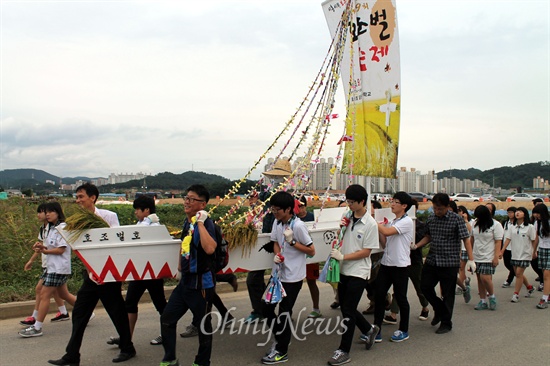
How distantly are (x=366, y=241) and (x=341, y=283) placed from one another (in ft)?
1.75

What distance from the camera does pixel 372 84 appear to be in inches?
278

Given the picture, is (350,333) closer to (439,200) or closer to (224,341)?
(224,341)

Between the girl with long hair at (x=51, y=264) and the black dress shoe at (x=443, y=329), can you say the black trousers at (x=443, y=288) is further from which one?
the girl with long hair at (x=51, y=264)

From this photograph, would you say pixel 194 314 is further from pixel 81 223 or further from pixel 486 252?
pixel 486 252

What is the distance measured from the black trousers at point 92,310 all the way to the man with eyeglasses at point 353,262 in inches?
81.8

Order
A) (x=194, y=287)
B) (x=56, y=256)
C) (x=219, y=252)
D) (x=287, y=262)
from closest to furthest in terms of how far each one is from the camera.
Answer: (x=194, y=287) → (x=219, y=252) → (x=287, y=262) → (x=56, y=256)

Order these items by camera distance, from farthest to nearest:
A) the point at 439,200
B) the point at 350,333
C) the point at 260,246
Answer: the point at 439,200, the point at 260,246, the point at 350,333

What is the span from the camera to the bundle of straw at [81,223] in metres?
4.32

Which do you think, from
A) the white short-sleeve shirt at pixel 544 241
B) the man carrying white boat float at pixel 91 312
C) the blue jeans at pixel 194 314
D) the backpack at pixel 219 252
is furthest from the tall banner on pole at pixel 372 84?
the man carrying white boat float at pixel 91 312

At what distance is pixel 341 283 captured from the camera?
491 cm

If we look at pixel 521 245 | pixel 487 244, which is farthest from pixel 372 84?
pixel 521 245

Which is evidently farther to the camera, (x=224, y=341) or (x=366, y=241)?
(x=224, y=341)

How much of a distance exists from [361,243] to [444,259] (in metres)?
1.52

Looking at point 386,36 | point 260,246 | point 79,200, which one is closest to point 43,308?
point 79,200
